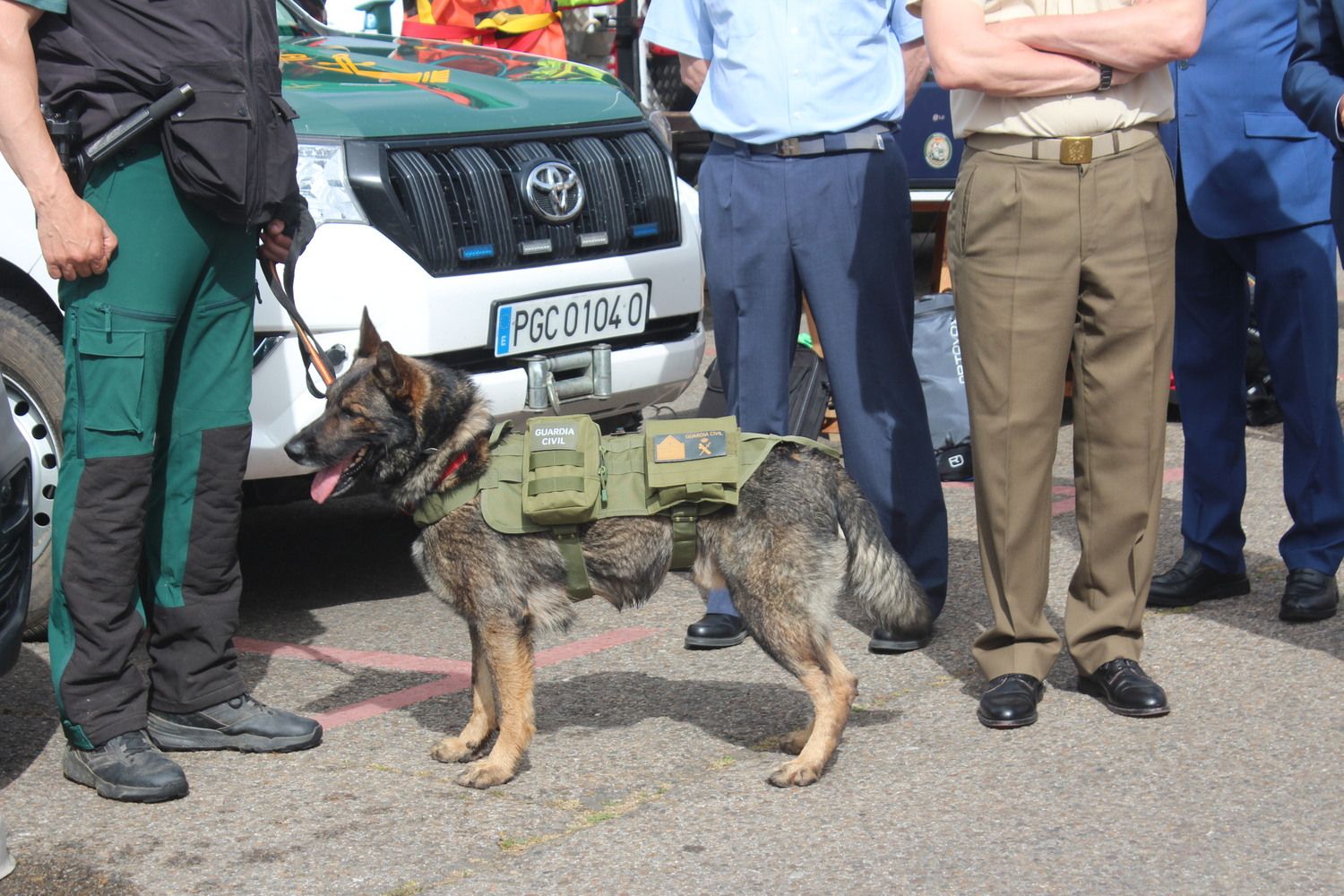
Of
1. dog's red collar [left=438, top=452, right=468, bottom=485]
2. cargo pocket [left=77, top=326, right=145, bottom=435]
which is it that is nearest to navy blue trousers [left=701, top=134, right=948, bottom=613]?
dog's red collar [left=438, top=452, right=468, bottom=485]

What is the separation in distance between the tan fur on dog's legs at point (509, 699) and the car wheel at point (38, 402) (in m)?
1.55

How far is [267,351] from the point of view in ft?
14.9

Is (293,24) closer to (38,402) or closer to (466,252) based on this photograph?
(466,252)

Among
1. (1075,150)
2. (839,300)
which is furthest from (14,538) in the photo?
(1075,150)

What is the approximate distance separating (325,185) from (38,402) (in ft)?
3.48

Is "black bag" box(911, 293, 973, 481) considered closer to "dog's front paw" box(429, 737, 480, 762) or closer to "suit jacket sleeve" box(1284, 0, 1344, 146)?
"suit jacket sleeve" box(1284, 0, 1344, 146)

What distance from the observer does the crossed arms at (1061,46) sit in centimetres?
371

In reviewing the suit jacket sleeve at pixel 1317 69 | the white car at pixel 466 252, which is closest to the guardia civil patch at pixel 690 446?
the white car at pixel 466 252

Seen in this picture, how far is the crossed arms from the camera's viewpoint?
12.2ft

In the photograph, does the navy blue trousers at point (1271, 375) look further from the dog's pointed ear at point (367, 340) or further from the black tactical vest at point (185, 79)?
the black tactical vest at point (185, 79)

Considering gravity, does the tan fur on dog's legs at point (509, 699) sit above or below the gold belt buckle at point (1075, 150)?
below

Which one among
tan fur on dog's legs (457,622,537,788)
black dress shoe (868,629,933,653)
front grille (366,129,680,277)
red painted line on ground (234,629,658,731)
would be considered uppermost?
front grille (366,129,680,277)

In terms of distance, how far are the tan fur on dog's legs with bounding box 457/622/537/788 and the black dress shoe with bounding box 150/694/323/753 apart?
515mm

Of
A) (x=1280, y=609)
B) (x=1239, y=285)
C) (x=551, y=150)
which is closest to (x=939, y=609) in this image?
(x=1280, y=609)
